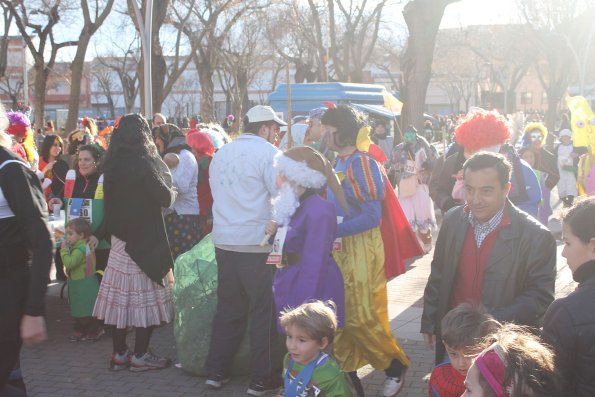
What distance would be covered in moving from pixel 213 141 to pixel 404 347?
3314 millimetres

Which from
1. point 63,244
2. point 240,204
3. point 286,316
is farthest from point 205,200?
point 286,316

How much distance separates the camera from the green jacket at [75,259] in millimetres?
6566

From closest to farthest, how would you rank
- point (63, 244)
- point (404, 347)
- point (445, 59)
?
point (404, 347) < point (63, 244) < point (445, 59)

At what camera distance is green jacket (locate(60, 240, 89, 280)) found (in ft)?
21.5

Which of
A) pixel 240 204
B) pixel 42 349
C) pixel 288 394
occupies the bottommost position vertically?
pixel 42 349

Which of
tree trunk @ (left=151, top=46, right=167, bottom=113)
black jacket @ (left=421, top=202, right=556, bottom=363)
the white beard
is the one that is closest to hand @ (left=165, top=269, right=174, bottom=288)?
the white beard

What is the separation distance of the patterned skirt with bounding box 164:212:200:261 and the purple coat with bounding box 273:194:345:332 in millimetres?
2898

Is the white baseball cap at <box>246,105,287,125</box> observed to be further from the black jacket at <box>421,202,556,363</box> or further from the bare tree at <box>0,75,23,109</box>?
the bare tree at <box>0,75,23,109</box>

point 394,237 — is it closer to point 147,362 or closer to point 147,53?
point 147,362

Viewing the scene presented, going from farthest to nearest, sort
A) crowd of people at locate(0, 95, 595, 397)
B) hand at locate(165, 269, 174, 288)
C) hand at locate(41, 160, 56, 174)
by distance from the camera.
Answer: hand at locate(41, 160, 56, 174)
hand at locate(165, 269, 174, 288)
crowd of people at locate(0, 95, 595, 397)

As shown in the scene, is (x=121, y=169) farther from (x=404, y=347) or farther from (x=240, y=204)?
(x=404, y=347)

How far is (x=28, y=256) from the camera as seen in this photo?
11.3ft

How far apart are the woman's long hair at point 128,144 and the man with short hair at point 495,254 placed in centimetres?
258

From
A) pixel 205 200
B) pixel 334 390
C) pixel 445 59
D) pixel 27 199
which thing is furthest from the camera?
pixel 445 59
